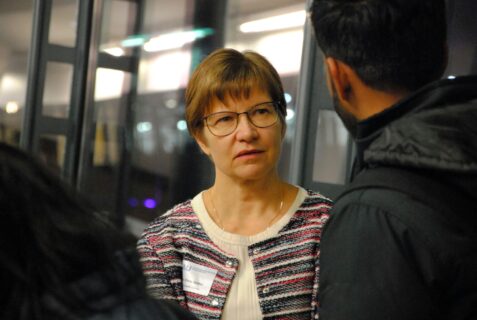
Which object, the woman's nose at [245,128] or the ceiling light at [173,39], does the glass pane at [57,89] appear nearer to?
the ceiling light at [173,39]

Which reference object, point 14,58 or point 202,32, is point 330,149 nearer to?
point 202,32

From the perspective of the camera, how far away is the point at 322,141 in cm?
395

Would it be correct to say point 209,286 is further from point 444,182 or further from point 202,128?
point 444,182

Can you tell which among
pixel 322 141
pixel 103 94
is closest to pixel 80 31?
pixel 103 94

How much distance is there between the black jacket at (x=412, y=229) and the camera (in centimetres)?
110

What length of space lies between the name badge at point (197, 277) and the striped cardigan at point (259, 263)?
0.01 metres

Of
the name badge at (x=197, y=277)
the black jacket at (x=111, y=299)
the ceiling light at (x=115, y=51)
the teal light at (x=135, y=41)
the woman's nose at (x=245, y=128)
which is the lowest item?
the name badge at (x=197, y=277)

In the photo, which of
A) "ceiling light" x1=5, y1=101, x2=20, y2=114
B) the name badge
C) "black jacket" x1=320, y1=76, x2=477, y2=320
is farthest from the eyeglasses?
"ceiling light" x1=5, y1=101, x2=20, y2=114

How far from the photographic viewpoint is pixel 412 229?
1111 millimetres

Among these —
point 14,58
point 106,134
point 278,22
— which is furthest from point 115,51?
point 278,22

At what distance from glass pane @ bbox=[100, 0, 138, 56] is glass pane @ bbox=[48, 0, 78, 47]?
0.20m

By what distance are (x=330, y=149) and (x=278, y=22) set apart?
87cm

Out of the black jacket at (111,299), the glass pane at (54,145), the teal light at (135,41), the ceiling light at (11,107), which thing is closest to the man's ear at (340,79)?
the black jacket at (111,299)

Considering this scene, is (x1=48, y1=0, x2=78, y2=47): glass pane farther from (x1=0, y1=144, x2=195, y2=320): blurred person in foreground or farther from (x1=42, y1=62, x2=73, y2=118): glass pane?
(x1=0, y1=144, x2=195, y2=320): blurred person in foreground
